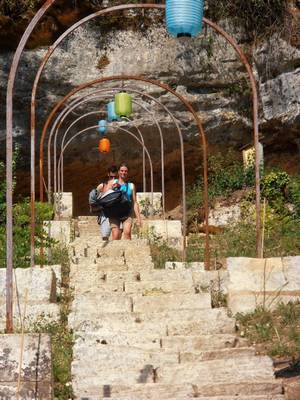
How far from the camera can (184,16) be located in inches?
330

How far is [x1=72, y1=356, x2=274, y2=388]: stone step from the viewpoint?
269 inches

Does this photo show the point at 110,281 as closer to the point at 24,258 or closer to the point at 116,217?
the point at 24,258

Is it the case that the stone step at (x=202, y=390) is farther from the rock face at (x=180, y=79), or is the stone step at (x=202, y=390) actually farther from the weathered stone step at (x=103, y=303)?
the rock face at (x=180, y=79)

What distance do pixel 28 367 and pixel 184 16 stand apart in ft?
12.0

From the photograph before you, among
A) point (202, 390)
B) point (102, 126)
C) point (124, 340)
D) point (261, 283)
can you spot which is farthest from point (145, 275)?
point (102, 126)

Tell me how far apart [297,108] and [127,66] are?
140 inches

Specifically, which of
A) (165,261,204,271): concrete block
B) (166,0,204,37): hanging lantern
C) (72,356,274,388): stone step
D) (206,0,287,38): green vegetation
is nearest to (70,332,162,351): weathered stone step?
(72,356,274,388): stone step

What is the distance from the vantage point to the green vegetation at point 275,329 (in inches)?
303

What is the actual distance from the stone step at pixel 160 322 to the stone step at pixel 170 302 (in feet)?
1.20

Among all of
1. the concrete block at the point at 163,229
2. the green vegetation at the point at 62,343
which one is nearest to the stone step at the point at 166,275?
the green vegetation at the point at 62,343

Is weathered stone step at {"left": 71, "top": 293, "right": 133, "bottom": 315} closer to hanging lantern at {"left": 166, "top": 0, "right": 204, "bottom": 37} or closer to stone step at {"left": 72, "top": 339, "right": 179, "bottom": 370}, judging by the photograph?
stone step at {"left": 72, "top": 339, "right": 179, "bottom": 370}

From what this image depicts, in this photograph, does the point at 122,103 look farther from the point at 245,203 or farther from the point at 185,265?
the point at 245,203

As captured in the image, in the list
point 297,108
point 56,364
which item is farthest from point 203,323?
point 297,108

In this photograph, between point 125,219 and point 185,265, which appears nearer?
point 185,265
